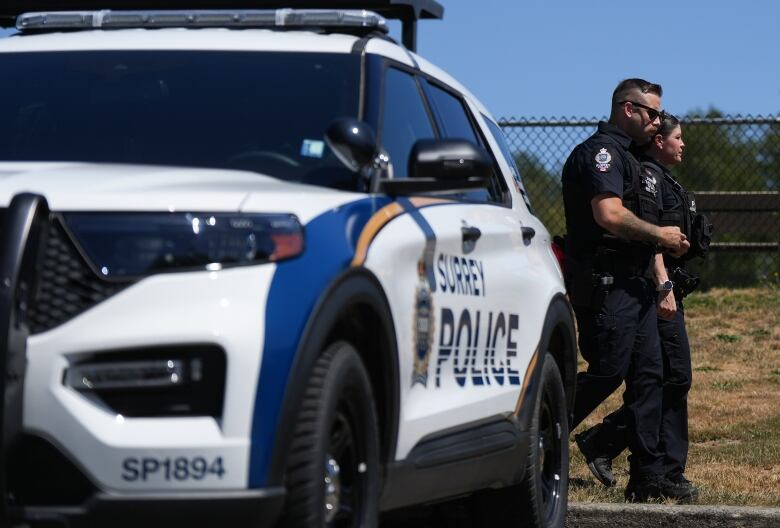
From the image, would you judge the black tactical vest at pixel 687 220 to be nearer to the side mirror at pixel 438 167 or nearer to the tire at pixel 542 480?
the tire at pixel 542 480

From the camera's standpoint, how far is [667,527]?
6793mm

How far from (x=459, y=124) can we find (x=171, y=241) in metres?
2.61

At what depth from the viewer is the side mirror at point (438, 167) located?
4781 mm

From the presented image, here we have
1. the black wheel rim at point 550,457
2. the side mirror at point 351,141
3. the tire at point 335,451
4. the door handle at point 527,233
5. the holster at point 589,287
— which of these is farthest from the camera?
the holster at point 589,287

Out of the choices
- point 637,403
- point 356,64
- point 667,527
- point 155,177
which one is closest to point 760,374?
point 637,403

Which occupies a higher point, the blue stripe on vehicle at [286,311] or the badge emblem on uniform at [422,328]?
the blue stripe on vehicle at [286,311]

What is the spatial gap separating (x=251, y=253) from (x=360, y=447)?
724 millimetres

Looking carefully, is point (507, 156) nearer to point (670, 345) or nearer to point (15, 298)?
point (670, 345)

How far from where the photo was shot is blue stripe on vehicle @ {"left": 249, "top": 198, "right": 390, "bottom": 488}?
12.3ft

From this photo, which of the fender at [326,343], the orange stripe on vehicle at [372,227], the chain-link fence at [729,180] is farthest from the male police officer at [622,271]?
the chain-link fence at [729,180]

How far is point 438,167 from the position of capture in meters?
4.80

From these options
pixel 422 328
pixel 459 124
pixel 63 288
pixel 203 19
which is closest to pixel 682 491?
pixel 459 124

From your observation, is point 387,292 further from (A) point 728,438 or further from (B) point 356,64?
(A) point 728,438

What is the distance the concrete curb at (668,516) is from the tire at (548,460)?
21 centimetres
